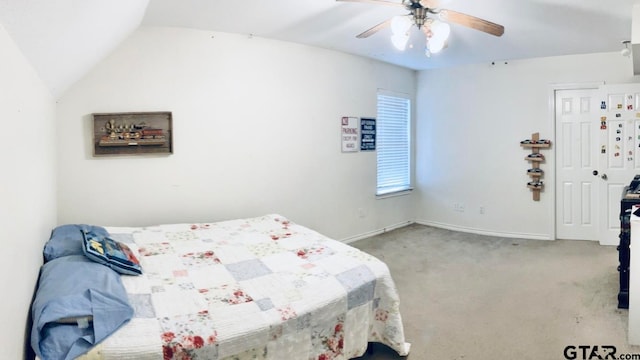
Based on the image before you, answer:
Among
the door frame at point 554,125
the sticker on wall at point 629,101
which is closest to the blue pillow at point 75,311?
the door frame at point 554,125

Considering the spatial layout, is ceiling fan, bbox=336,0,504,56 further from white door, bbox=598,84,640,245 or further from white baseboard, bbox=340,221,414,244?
white door, bbox=598,84,640,245

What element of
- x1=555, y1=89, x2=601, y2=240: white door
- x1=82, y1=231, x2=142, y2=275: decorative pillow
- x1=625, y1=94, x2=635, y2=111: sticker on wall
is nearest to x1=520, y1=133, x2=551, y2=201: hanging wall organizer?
x1=555, y1=89, x2=601, y2=240: white door

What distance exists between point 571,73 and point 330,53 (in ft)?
9.77

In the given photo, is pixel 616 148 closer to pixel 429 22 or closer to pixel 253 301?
pixel 429 22

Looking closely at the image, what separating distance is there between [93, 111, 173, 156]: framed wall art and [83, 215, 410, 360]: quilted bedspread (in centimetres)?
78

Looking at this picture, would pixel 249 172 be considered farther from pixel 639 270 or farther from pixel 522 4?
pixel 639 270

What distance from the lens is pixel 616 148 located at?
4621 mm

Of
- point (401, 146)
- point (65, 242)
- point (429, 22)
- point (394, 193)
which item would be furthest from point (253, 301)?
point (401, 146)

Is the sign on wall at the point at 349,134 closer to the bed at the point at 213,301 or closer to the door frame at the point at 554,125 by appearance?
the bed at the point at 213,301

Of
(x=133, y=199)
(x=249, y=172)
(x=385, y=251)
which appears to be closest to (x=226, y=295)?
(x=133, y=199)

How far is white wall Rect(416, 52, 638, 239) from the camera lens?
4.96 m

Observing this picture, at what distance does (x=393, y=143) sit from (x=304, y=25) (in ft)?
8.50

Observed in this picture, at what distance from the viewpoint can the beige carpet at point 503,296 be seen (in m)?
2.50

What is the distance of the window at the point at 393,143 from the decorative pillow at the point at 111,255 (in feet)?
11.8
